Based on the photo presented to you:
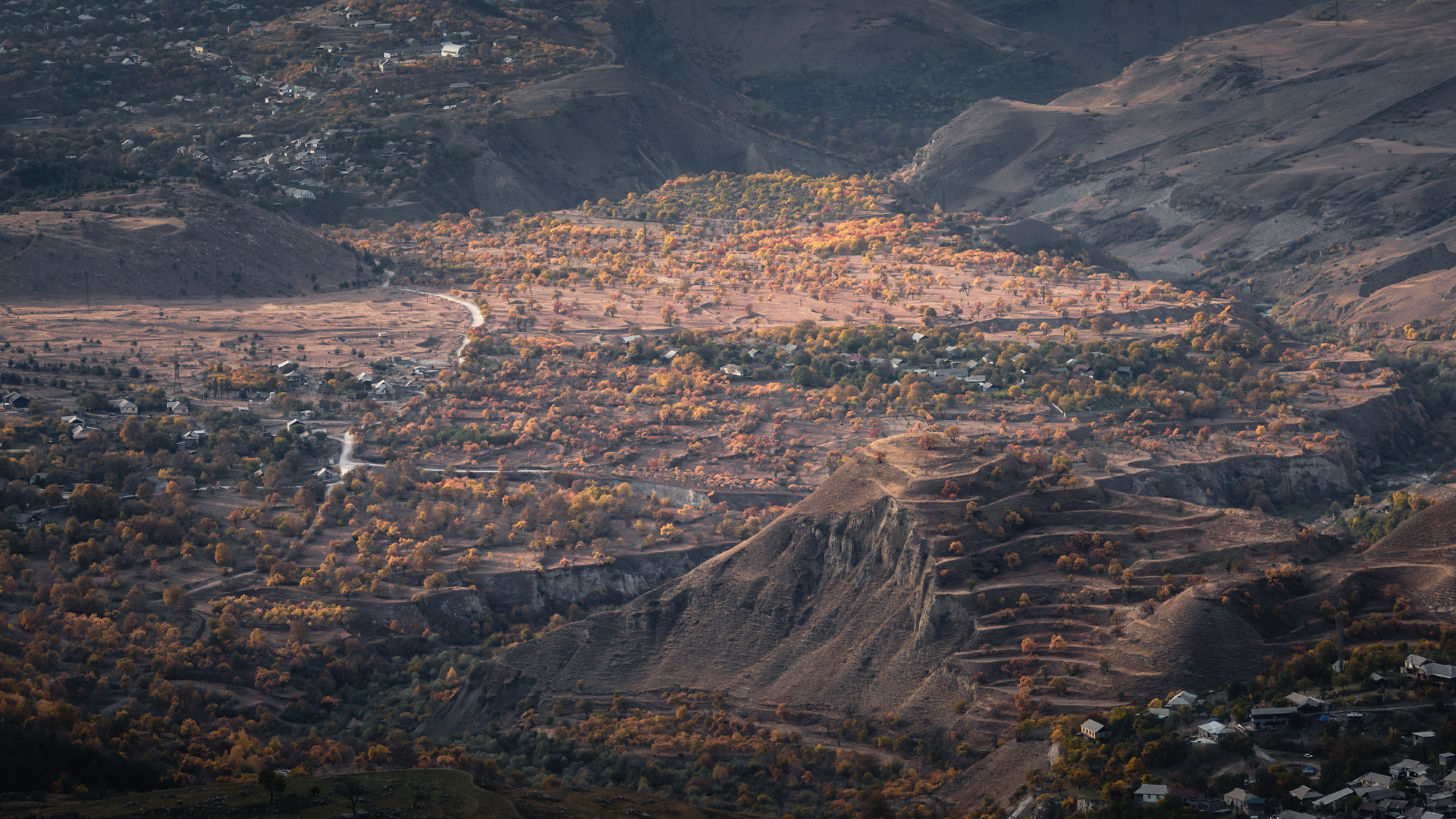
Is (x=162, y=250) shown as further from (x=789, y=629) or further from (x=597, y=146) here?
(x=789, y=629)

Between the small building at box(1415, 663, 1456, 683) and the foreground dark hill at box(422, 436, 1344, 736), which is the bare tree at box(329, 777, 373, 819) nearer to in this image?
the foreground dark hill at box(422, 436, 1344, 736)

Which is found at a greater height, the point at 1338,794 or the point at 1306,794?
the point at 1338,794

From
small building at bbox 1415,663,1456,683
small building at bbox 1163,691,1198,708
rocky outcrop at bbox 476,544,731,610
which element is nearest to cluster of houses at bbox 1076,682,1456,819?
small building at bbox 1163,691,1198,708

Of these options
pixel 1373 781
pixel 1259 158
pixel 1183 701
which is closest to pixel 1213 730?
pixel 1183 701

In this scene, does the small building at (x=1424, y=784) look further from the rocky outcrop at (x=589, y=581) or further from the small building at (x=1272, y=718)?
the rocky outcrop at (x=589, y=581)

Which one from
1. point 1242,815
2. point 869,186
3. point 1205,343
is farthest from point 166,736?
point 869,186

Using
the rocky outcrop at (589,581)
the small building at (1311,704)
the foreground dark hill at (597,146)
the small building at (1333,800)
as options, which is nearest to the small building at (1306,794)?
the small building at (1333,800)

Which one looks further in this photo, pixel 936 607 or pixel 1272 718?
pixel 936 607
